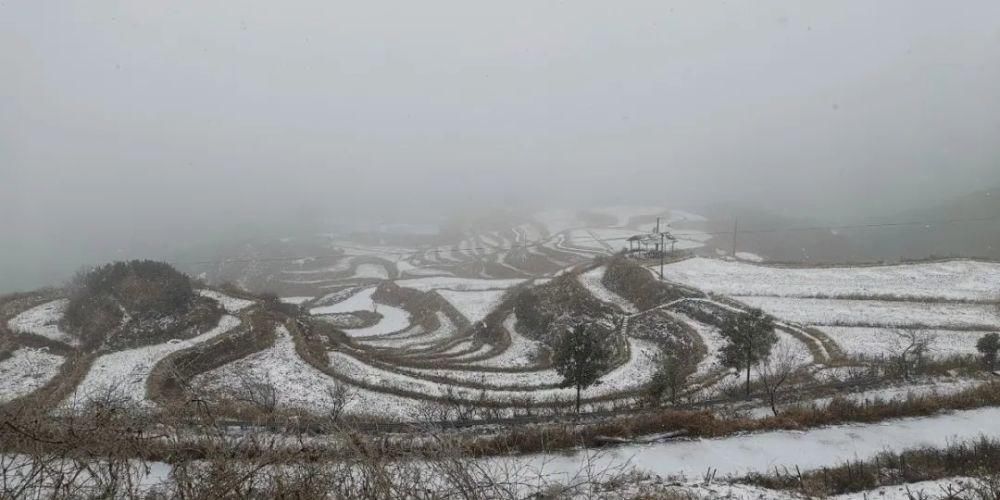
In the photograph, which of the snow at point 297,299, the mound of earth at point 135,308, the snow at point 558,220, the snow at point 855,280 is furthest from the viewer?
the snow at point 558,220

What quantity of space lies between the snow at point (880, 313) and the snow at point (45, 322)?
44.5 m

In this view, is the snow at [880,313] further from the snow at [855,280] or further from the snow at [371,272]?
the snow at [371,272]

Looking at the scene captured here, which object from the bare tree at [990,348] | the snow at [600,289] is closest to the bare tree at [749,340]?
the bare tree at [990,348]

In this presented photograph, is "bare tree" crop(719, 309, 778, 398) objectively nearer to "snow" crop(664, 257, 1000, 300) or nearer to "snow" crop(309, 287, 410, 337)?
"snow" crop(664, 257, 1000, 300)

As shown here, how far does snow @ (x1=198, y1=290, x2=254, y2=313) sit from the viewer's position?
33.0 metres

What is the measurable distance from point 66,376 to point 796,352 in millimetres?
37332

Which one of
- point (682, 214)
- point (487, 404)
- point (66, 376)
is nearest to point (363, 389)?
point (487, 404)

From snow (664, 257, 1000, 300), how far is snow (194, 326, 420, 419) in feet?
85.9

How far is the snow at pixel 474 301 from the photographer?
43.4m

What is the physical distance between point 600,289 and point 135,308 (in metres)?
34.1

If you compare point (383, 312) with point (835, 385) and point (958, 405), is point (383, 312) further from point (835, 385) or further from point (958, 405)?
point (958, 405)

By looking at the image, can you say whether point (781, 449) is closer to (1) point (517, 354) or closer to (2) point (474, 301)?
(1) point (517, 354)

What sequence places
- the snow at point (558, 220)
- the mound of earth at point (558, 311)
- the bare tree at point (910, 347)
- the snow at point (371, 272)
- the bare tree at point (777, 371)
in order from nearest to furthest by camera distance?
the bare tree at point (777, 371) < the bare tree at point (910, 347) < the mound of earth at point (558, 311) < the snow at point (371, 272) < the snow at point (558, 220)

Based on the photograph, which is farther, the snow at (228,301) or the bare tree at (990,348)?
the snow at (228,301)
